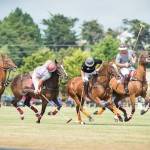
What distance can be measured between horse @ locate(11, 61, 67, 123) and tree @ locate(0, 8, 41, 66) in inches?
4847

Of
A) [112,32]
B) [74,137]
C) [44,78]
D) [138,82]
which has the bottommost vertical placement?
[74,137]

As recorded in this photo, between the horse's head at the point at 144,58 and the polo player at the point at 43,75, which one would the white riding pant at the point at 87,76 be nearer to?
the polo player at the point at 43,75

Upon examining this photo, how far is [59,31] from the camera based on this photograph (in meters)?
189

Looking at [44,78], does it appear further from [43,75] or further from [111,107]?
[111,107]

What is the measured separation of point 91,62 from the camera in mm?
34188

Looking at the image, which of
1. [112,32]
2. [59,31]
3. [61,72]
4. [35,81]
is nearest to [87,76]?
[61,72]

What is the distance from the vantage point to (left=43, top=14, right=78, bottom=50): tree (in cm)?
18462

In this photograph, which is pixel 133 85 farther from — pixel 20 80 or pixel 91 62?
pixel 20 80

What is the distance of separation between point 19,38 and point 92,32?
14198 mm

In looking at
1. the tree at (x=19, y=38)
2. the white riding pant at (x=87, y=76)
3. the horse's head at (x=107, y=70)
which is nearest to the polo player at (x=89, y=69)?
the white riding pant at (x=87, y=76)

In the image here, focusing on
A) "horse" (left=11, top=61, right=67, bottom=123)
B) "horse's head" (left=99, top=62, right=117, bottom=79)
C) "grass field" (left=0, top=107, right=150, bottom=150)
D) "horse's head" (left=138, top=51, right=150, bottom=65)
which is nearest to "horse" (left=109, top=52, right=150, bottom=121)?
"horse's head" (left=138, top=51, right=150, bottom=65)

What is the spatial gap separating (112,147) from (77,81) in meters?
13.5

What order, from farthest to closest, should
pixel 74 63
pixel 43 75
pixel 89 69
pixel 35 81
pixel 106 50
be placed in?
pixel 106 50
pixel 74 63
pixel 35 81
pixel 89 69
pixel 43 75

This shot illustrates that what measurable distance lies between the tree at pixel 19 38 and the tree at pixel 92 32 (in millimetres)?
9296
